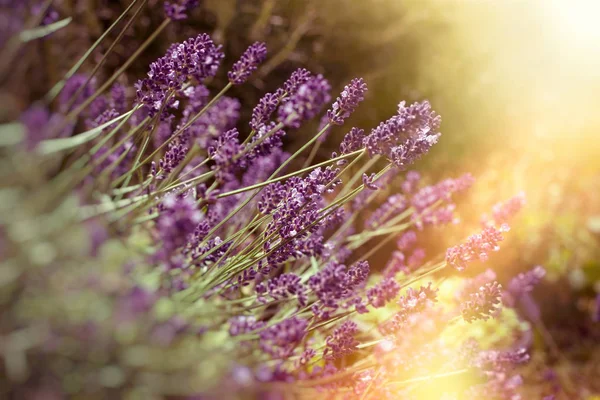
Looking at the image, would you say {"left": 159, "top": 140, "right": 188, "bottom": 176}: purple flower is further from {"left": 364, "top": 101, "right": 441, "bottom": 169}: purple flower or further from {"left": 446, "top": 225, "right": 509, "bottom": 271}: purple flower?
{"left": 446, "top": 225, "right": 509, "bottom": 271}: purple flower

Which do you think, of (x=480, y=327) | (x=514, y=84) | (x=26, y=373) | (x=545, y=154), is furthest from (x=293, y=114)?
(x=545, y=154)

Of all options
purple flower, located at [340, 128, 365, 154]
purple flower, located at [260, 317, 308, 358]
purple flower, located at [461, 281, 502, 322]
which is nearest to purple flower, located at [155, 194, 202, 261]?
purple flower, located at [260, 317, 308, 358]

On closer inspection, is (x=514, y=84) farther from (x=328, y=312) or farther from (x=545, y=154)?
(x=328, y=312)

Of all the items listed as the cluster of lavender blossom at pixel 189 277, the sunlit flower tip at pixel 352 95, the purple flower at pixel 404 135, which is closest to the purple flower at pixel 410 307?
the cluster of lavender blossom at pixel 189 277

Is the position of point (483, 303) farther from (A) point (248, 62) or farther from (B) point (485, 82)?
(B) point (485, 82)

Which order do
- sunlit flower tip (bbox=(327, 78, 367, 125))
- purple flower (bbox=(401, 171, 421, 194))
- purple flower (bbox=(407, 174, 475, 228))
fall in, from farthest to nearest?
purple flower (bbox=(401, 171, 421, 194)), purple flower (bbox=(407, 174, 475, 228)), sunlit flower tip (bbox=(327, 78, 367, 125))
